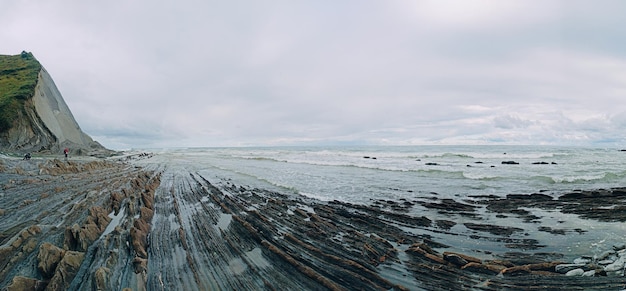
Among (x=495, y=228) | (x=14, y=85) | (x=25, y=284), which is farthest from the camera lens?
(x=14, y=85)

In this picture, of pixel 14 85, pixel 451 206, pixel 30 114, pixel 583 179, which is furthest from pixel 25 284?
pixel 14 85

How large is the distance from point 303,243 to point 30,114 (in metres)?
59.0

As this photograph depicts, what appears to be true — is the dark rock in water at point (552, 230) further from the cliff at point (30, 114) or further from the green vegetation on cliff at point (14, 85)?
the green vegetation on cliff at point (14, 85)

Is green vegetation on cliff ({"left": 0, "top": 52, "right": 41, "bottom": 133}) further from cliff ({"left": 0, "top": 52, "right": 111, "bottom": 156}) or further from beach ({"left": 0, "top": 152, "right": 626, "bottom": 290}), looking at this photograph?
beach ({"left": 0, "top": 152, "right": 626, "bottom": 290})

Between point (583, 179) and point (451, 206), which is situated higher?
point (583, 179)

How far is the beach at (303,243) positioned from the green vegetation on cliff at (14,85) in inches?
1587

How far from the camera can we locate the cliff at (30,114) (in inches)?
1604

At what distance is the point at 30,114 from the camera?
43406mm

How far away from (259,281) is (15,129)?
190 feet

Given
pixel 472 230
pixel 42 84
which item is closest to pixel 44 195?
pixel 472 230

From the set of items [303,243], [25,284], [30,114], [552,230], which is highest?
[30,114]

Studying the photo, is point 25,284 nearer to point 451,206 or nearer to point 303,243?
point 303,243

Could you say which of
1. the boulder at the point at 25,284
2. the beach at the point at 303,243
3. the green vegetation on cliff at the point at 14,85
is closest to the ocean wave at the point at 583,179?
the beach at the point at 303,243

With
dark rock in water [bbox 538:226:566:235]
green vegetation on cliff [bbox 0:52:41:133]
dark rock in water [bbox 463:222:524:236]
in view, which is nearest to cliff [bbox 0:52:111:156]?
green vegetation on cliff [bbox 0:52:41:133]
